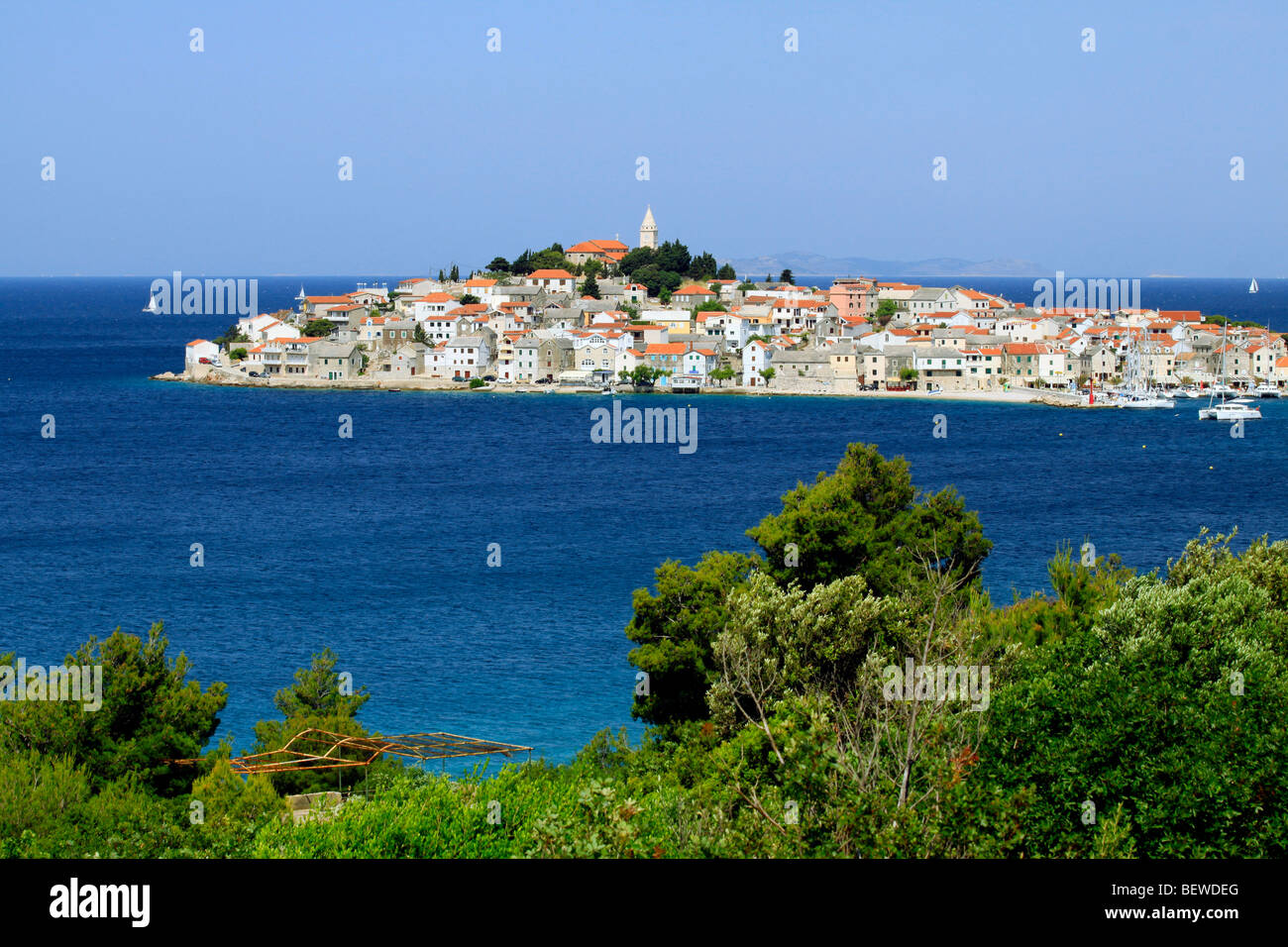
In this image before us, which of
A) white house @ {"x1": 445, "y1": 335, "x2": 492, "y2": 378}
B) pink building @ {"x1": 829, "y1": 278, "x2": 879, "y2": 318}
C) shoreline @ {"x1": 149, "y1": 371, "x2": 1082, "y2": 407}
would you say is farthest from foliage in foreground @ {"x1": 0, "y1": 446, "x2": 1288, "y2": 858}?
pink building @ {"x1": 829, "y1": 278, "x2": 879, "y2": 318}

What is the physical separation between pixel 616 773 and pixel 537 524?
20.3 meters

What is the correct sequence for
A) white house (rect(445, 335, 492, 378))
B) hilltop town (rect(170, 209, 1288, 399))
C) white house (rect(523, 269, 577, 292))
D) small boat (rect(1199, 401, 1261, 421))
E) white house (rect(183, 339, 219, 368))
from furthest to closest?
white house (rect(523, 269, 577, 292))
white house (rect(183, 339, 219, 368))
white house (rect(445, 335, 492, 378))
hilltop town (rect(170, 209, 1288, 399))
small boat (rect(1199, 401, 1261, 421))

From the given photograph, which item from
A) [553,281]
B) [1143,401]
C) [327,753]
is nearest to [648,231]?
[553,281]

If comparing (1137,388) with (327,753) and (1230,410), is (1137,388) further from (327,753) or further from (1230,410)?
(327,753)

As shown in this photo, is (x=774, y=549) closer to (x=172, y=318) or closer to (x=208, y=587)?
(x=208, y=587)

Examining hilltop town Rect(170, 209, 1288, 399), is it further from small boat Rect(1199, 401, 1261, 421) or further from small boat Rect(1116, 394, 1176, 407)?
small boat Rect(1199, 401, 1261, 421)

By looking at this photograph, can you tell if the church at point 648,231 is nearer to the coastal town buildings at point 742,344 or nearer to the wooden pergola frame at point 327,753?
the coastal town buildings at point 742,344

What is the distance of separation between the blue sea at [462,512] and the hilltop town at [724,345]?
383 centimetres

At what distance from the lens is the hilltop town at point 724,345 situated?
198 feet

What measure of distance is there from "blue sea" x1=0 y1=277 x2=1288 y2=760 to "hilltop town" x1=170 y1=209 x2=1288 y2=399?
3.83 m

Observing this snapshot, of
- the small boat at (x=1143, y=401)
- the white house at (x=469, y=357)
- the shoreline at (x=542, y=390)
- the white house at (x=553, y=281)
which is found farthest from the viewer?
the white house at (x=553, y=281)

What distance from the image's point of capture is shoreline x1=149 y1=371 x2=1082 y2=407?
5700cm

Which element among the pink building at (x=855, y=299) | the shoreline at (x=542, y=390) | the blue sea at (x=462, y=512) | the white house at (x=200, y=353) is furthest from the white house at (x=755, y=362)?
the white house at (x=200, y=353)
